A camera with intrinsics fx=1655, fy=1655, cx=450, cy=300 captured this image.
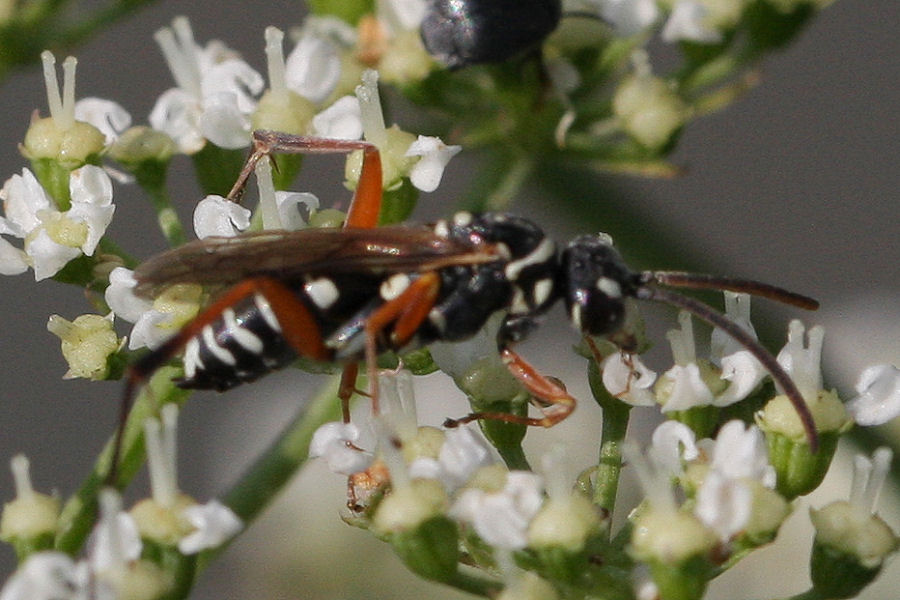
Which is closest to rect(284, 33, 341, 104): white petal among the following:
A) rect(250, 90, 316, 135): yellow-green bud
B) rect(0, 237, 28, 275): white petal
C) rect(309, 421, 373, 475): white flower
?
rect(250, 90, 316, 135): yellow-green bud

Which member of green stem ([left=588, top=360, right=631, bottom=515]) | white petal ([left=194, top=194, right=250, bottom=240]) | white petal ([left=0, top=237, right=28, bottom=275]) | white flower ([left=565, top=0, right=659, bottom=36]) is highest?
white flower ([left=565, top=0, right=659, bottom=36])

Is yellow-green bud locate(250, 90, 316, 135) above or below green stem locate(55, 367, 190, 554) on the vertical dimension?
above

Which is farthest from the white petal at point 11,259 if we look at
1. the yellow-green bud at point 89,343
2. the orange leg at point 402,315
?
the orange leg at point 402,315

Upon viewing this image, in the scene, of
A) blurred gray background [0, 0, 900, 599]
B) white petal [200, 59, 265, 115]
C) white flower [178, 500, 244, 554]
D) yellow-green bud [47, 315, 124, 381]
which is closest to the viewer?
white flower [178, 500, 244, 554]

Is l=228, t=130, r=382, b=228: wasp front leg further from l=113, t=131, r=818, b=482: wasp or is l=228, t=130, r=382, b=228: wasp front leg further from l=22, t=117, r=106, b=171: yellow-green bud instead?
l=22, t=117, r=106, b=171: yellow-green bud

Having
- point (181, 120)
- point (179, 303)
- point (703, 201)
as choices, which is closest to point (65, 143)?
point (181, 120)

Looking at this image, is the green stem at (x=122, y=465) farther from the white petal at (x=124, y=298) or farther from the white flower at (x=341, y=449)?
the white flower at (x=341, y=449)

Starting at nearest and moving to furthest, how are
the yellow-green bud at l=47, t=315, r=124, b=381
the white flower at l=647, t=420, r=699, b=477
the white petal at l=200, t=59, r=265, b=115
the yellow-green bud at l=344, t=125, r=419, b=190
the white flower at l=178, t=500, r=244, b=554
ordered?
the white flower at l=178, t=500, r=244, b=554 → the white flower at l=647, t=420, r=699, b=477 → the yellow-green bud at l=47, t=315, r=124, b=381 → the yellow-green bud at l=344, t=125, r=419, b=190 → the white petal at l=200, t=59, r=265, b=115
